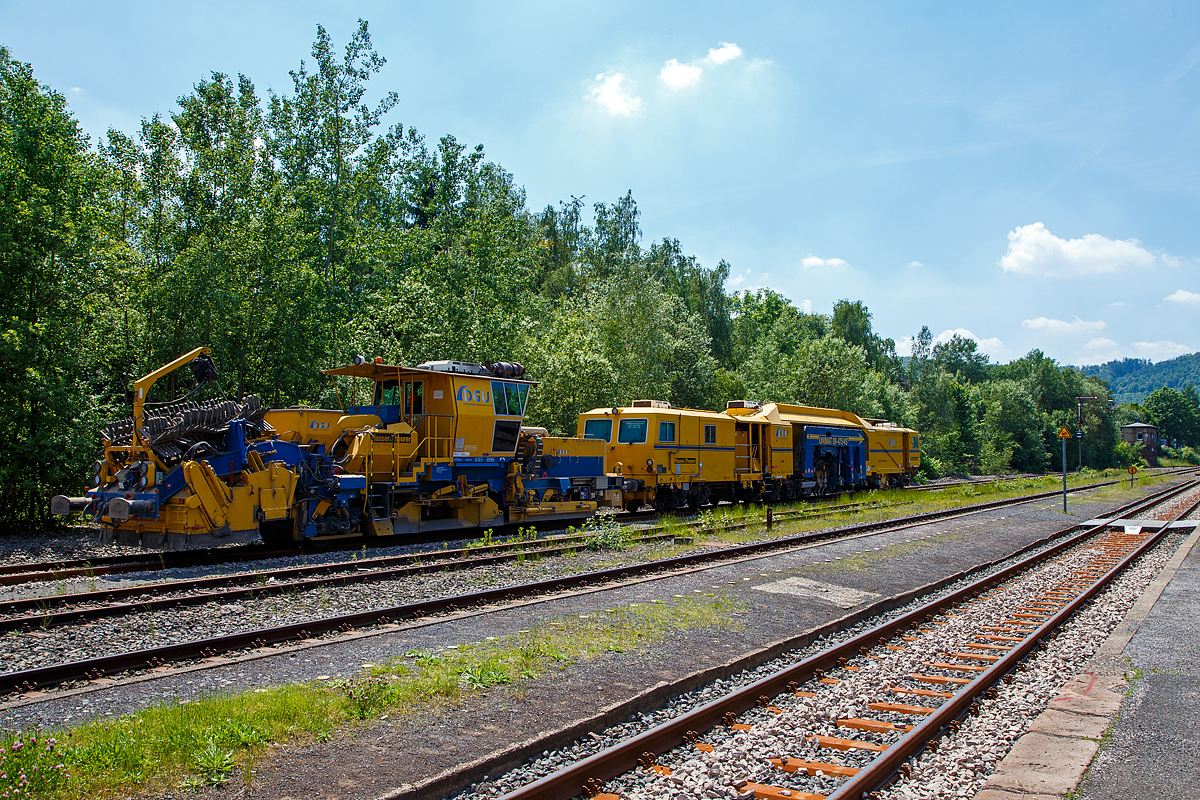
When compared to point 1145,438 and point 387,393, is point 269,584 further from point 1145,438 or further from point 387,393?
point 1145,438

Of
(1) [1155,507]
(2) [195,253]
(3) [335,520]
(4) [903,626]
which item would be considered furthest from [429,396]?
(1) [1155,507]

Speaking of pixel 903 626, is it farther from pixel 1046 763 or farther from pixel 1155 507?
pixel 1155 507

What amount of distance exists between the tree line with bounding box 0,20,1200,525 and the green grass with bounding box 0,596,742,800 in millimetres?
13616

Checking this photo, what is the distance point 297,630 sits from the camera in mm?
7965

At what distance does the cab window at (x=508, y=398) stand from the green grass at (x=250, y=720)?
940 cm

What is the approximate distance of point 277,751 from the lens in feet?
15.9

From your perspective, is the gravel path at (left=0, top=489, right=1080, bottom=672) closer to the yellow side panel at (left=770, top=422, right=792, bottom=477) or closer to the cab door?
the cab door

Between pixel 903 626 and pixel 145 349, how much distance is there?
816 inches

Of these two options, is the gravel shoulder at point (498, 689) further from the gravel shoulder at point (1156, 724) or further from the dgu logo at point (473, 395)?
the dgu logo at point (473, 395)

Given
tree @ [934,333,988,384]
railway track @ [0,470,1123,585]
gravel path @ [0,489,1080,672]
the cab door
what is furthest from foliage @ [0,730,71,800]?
tree @ [934,333,988,384]

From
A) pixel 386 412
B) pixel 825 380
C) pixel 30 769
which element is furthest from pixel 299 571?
pixel 825 380

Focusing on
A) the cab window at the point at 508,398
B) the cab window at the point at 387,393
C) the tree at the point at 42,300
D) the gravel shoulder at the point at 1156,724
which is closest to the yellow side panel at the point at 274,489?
the cab window at the point at 387,393

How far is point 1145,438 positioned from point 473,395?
12995cm

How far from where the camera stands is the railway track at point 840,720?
15.5ft
